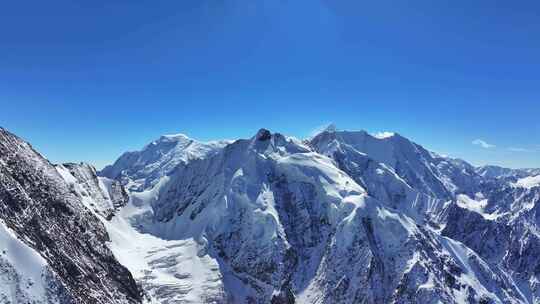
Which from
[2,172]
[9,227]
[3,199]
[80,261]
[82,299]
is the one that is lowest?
[82,299]

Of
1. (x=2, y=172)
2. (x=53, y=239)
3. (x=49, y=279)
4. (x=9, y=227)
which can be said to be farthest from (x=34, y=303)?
(x=2, y=172)

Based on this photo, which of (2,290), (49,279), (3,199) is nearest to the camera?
(2,290)

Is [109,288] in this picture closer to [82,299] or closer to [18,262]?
[82,299]

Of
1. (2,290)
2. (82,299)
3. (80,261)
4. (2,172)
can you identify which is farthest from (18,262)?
(2,172)

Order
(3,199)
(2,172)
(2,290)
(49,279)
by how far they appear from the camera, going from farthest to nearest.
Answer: (2,172) < (3,199) < (49,279) < (2,290)

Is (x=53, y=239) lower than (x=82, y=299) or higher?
higher

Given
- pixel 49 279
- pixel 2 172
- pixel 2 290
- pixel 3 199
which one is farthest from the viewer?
pixel 2 172

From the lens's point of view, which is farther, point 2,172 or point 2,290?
point 2,172

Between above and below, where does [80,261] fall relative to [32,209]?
below

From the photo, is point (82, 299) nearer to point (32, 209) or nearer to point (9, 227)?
point (9, 227)
